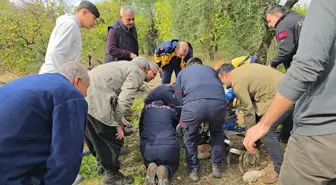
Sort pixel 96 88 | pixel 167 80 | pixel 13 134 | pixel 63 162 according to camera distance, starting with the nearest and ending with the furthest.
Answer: pixel 13 134 → pixel 63 162 → pixel 96 88 → pixel 167 80

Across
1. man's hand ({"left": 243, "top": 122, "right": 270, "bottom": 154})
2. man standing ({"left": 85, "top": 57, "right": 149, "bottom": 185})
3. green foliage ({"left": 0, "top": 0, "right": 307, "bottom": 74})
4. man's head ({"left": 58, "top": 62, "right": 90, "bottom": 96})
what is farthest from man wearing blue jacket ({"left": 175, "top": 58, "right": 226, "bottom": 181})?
green foliage ({"left": 0, "top": 0, "right": 307, "bottom": 74})

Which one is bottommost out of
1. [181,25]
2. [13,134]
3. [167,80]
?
[181,25]

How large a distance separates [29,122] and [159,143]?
2.14 meters

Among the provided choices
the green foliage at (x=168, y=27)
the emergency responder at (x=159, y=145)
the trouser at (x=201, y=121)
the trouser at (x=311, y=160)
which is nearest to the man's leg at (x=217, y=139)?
the trouser at (x=201, y=121)

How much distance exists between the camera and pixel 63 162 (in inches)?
73.3

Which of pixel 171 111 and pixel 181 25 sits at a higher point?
pixel 171 111

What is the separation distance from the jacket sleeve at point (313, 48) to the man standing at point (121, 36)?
3.62 meters

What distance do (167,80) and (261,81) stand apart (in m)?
2.85

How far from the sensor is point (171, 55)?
5.86 m

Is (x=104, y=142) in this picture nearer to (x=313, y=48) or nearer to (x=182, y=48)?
(x=182, y=48)

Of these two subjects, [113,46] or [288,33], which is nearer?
[288,33]

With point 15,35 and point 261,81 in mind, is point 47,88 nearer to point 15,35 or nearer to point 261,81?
point 261,81

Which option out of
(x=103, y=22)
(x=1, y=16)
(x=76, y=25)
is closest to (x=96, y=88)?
(x=76, y=25)

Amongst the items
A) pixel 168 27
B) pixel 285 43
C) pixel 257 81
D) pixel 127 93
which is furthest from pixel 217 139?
pixel 168 27
